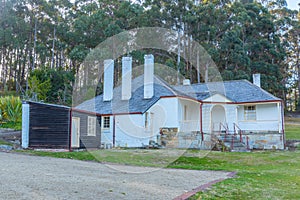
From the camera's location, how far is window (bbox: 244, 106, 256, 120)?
865 inches

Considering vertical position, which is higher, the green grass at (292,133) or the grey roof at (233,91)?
the grey roof at (233,91)

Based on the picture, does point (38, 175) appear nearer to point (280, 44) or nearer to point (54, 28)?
point (54, 28)

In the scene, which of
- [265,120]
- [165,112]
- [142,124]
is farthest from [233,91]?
[142,124]

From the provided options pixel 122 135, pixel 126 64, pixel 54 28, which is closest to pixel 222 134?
pixel 122 135

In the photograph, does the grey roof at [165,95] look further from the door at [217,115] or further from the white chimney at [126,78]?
Result: the door at [217,115]

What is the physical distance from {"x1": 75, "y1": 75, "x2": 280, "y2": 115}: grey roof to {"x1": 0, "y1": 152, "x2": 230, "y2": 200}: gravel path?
10.00 metres

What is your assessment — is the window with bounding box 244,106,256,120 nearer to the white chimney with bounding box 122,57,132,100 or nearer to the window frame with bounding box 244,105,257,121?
the window frame with bounding box 244,105,257,121

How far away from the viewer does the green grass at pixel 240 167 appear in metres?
7.07

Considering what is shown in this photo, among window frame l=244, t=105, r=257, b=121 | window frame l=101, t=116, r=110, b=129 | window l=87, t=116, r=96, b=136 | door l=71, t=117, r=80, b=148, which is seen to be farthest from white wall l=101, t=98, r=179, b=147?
window frame l=244, t=105, r=257, b=121

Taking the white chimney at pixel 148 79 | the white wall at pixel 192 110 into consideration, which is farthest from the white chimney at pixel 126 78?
the white wall at pixel 192 110

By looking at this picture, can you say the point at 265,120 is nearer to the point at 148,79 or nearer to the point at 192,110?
the point at 192,110

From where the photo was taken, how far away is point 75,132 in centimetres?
1641

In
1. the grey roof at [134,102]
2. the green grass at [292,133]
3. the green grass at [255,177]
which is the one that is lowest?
the green grass at [255,177]

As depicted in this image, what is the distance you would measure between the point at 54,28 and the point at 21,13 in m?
4.82
